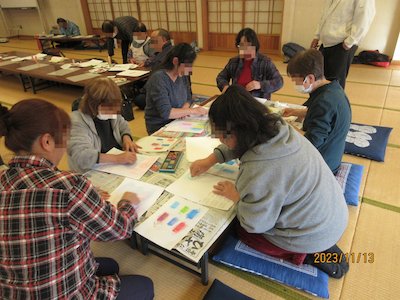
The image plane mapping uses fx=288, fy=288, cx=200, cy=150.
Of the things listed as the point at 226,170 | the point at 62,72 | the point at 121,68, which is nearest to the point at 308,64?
the point at 226,170

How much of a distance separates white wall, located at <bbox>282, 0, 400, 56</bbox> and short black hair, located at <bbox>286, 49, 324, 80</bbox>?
4026 millimetres

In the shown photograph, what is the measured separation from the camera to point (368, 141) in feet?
8.29

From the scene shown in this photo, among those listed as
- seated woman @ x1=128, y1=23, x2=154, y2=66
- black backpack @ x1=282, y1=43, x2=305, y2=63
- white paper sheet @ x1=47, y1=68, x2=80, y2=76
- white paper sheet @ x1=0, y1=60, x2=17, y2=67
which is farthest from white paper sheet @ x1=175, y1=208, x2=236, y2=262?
white paper sheet @ x1=0, y1=60, x2=17, y2=67

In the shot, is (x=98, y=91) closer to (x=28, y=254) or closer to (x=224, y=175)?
(x=224, y=175)

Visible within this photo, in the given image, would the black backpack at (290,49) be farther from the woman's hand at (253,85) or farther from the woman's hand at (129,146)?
the woman's hand at (129,146)

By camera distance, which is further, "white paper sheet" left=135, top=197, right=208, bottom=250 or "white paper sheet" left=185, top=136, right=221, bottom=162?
"white paper sheet" left=185, top=136, right=221, bottom=162

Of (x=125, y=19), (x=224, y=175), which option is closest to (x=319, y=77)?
(x=224, y=175)

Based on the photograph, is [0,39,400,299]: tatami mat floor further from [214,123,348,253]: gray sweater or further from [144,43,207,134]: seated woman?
[144,43,207,134]: seated woman

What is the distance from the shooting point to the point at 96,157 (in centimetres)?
148

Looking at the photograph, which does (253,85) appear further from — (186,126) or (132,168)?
(132,168)

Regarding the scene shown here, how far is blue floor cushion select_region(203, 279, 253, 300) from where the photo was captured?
1267 millimetres

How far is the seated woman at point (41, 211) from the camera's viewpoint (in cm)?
81

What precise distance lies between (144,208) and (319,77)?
120cm

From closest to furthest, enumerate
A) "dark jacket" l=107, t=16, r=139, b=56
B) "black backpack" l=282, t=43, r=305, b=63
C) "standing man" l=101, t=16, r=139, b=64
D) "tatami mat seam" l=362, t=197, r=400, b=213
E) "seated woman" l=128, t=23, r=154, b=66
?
"tatami mat seam" l=362, t=197, r=400, b=213, "seated woman" l=128, t=23, r=154, b=66, "standing man" l=101, t=16, r=139, b=64, "dark jacket" l=107, t=16, r=139, b=56, "black backpack" l=282, t=43, r=305, b=63
